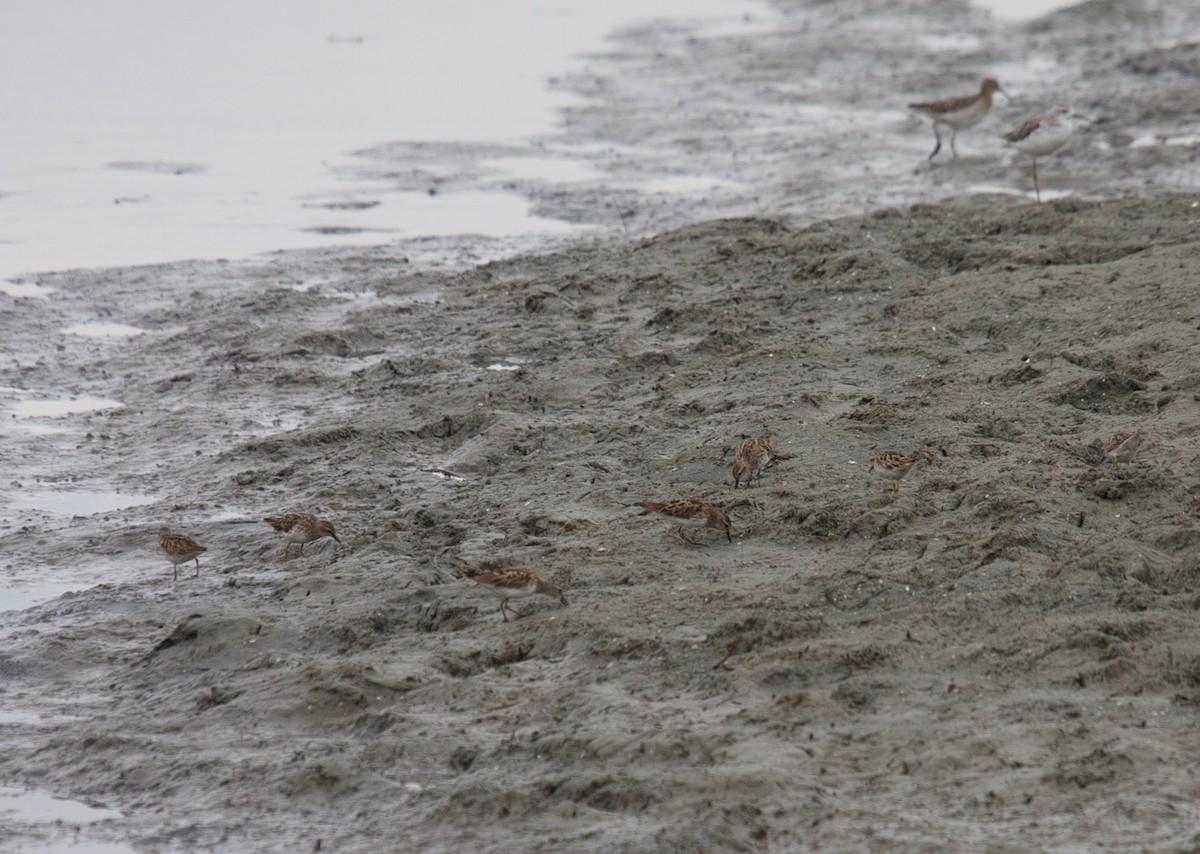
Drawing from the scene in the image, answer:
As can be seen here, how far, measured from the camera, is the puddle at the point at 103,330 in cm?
1124

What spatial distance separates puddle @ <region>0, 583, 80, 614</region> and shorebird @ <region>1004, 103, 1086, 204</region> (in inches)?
369

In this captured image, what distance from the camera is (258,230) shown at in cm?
1414

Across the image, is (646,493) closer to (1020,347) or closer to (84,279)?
(1020,347)

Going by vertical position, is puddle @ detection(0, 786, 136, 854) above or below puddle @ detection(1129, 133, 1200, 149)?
below

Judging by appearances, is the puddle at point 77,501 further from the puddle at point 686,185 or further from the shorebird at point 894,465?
the puddle at point 686,185

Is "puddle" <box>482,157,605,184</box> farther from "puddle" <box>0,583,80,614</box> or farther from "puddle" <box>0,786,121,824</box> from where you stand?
"puddle" <box>0,786,121,824</box>

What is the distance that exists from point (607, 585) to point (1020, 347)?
12.2ft

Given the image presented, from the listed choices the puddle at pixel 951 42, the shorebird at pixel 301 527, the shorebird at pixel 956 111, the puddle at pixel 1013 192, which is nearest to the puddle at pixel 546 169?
the shorebird at pixel 956 111

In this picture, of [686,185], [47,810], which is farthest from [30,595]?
[686,185]

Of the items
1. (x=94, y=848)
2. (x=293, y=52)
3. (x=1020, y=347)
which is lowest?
(x=94, y=848)

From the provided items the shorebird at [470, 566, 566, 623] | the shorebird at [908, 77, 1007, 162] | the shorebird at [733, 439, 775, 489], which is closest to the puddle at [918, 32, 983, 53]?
the shorebird at [908, 77, 1007, 162]

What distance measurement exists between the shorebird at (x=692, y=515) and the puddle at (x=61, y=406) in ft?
15.1

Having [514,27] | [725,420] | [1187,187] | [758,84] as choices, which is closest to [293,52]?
[514,27]

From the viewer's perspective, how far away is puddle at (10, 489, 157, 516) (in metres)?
8.26
